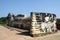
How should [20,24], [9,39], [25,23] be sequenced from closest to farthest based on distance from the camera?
[9,39], [25,23], [20,24]

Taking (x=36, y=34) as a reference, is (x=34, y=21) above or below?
above

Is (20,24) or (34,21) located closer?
(34,21)

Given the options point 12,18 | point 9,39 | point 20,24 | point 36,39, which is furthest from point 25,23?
point 9,39

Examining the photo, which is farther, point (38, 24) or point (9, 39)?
point (38, 24)

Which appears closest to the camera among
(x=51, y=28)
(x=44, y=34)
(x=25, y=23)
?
(x=44, y=34)

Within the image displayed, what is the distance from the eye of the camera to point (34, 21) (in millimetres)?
13430

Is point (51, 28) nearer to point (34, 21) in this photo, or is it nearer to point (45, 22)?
point (45, 22)

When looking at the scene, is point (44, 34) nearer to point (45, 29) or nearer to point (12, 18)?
point (45, 29)

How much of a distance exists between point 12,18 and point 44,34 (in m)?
10.5

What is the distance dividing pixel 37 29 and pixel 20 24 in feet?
25.6

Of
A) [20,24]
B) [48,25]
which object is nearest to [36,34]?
[48,25]

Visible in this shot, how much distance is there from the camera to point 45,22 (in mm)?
14750

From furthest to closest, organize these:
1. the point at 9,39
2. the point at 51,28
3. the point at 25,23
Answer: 1. the point at 25,23
2. the point at 51,28
3. the point at 9,39

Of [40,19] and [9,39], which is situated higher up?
[40,19]
